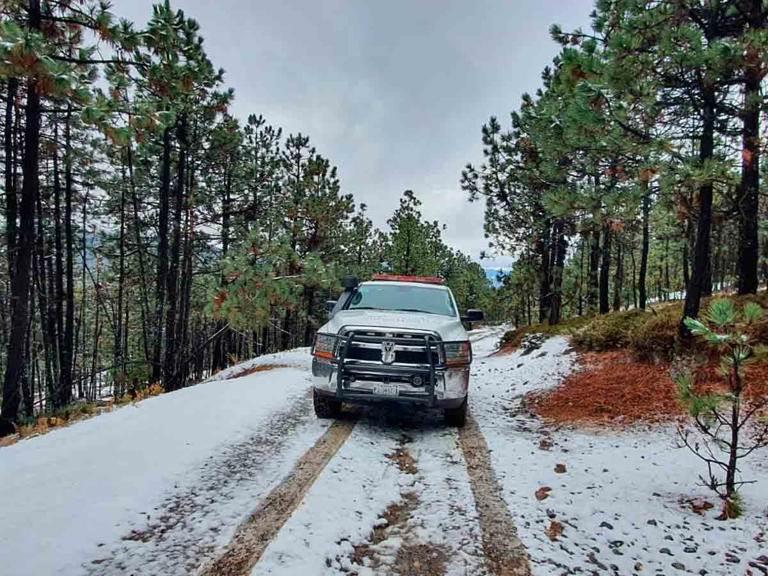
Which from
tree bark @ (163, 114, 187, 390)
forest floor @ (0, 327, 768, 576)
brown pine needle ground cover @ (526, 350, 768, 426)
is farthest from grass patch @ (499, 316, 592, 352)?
tree bark @ (163, 114, 187, 390)

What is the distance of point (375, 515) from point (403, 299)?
3838 mm

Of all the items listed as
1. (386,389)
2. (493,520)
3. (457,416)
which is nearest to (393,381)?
(386,389)

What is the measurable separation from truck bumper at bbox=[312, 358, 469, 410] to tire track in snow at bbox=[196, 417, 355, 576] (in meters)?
0.66

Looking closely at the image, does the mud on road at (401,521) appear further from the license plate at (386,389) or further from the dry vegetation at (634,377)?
the dry vegetation at (634,377)

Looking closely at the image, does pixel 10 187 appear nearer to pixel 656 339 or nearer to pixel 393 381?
pixel 393 381

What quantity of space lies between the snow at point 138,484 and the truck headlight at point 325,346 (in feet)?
3.00

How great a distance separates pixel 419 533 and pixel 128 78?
7416 millimetres

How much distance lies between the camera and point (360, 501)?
364 centimetres

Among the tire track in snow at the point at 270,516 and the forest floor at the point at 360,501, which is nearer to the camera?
the tire track in snow at the point at 270,516

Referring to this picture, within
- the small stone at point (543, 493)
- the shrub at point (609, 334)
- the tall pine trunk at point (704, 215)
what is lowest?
the small stone at point (543, 493)

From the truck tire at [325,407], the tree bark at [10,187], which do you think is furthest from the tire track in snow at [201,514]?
the tree bark at [10,187]

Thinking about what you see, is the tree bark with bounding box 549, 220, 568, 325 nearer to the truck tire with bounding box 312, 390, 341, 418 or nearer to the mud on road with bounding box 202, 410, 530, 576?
the truck tire with bounding box 312, 390, 341, 418

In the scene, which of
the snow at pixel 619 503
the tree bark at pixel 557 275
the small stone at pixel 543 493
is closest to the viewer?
the snow at pixel 619 503

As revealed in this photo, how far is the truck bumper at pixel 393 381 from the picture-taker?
5.35 m
